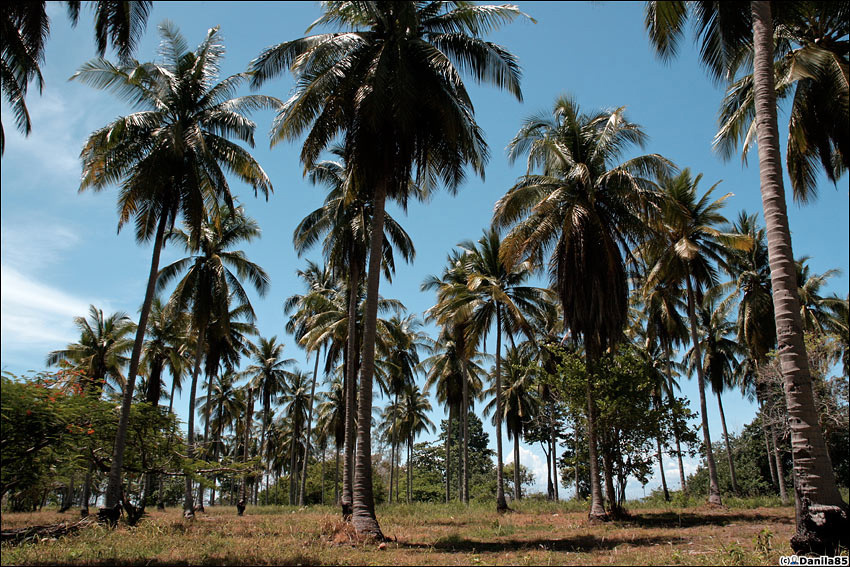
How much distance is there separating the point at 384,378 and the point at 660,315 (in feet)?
55.4

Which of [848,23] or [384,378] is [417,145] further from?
[384,378]

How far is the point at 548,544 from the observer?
12.0 meters

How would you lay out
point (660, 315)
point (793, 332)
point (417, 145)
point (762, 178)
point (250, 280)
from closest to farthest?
1. point (793, 332)
2. point (762, 178)
3. point (417, 145)
4. point (250, 280)
5. point (660, 315)

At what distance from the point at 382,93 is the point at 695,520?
618 inches

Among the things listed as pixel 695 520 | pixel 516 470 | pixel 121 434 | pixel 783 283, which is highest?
pixel 783 283

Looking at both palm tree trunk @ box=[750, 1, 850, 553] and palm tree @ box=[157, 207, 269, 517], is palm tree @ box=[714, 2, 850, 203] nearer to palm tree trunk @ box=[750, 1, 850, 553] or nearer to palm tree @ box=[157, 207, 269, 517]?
palm tree trunk @ box=[750, 1, 850, 553]

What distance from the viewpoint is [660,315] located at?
28.9 meters

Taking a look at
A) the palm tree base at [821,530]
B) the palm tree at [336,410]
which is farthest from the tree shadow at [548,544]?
the palm tree at [336,410]

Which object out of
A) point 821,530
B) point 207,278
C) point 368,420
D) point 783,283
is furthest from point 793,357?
point 207,278

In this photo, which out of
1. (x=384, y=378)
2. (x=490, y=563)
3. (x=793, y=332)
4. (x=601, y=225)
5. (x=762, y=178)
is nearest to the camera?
(x=793, y=332)

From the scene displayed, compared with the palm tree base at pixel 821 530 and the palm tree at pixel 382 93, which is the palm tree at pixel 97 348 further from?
the palm tree base at pixel 821 530

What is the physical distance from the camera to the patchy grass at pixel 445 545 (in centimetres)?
923

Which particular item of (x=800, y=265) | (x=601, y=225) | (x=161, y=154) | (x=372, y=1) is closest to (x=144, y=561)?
(x=161, y=154)

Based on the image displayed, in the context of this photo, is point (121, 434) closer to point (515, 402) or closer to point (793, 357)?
point (793, 357)
